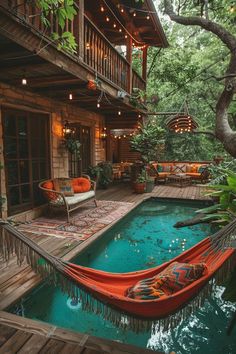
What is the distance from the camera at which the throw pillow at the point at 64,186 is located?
5707 mm

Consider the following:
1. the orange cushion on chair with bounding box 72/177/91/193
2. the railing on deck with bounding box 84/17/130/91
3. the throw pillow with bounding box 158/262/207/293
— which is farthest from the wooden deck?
the railing on deck with bounding box 84/17/130/91

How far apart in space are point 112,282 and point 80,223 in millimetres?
2955

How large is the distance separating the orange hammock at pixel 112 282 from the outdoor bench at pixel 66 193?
3.01m

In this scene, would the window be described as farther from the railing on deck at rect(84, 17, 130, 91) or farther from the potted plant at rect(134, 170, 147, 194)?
the potted plant at rect(134, 170, 147, 194)

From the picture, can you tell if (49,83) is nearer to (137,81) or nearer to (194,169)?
(137,81)

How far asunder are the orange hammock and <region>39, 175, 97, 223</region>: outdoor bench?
3.01 meters

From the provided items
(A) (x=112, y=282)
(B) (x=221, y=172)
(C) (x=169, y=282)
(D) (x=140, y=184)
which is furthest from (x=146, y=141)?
(C) (x=169, y=282)

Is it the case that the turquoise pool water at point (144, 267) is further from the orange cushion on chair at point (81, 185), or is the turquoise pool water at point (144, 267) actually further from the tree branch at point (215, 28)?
Result: the tree branch at point (215, 28)

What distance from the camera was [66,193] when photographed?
18.8 feet

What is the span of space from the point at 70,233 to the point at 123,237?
1197mm

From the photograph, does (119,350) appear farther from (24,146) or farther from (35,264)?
(24,146)

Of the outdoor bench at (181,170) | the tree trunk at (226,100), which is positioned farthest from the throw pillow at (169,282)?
the outdoor bench at (181,170)

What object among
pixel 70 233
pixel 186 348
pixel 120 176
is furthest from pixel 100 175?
pixel 186 348

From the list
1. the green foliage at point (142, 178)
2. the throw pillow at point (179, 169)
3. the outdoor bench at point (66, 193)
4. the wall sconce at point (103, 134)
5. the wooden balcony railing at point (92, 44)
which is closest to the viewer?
the wooden balcony railing at point (92, 44)
